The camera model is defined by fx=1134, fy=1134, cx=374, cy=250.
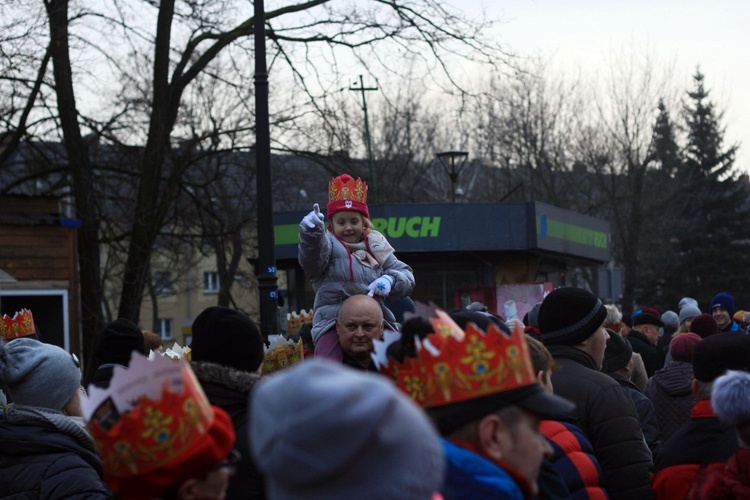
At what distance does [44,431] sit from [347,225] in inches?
85.0

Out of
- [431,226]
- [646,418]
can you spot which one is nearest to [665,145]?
[431,226]

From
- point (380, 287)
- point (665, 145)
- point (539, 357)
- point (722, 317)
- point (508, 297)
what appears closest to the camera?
point (539, 357)

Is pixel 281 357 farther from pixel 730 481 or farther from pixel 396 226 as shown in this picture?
pixel 396 226

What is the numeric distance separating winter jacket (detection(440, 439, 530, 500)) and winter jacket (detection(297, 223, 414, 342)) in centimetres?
316

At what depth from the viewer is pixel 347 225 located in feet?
20.2

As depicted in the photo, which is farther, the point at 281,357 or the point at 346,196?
the point at 346,196

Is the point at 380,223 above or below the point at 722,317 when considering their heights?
above

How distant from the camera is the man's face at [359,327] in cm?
543

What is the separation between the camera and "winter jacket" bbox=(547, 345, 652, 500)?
4547 millimetres

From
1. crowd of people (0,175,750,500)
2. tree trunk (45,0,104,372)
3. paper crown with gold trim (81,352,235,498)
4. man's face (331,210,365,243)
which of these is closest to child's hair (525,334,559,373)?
crowd of people (0,175,750,500)

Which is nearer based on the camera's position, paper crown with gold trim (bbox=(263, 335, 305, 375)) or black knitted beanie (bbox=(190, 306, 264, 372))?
black knitted beanie (bbox=(190, 306, 264, 372))

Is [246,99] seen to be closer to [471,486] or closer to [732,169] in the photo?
[471,486]

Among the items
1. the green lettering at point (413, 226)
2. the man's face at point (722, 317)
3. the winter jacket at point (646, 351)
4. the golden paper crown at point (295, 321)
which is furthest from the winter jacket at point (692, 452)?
the green lettering at point (413, 226)

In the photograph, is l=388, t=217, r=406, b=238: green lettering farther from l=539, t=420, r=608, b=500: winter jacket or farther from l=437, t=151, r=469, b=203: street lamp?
l=539, t=420, r=608, b=500: winter jacket
